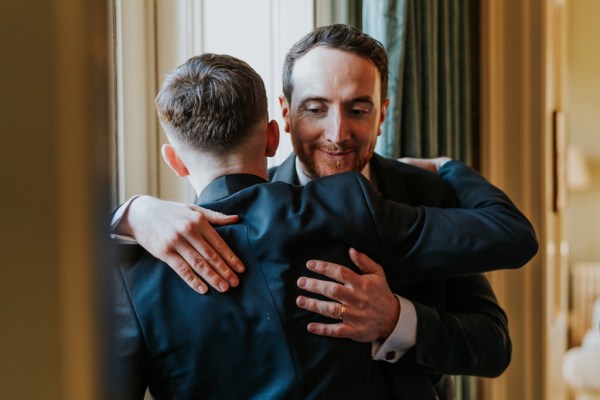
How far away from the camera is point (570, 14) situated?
6.92 metres

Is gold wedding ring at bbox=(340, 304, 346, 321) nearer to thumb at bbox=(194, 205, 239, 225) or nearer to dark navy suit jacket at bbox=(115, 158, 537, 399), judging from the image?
dark navy suit jacket at bbox=(115, 158, 537, 399)

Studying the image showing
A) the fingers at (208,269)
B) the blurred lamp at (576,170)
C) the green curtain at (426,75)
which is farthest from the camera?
the blurred lamp at (576,170)

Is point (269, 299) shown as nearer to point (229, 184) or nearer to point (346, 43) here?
point (229, 184)

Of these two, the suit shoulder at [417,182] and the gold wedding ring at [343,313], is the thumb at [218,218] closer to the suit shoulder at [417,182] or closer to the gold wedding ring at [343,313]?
the gold wedding ring at [343,313]

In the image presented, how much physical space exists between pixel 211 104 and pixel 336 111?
1.46 ft

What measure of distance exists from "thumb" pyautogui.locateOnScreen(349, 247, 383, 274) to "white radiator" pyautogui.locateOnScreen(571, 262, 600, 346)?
19.7 feet

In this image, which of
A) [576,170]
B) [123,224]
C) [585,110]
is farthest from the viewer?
[585,110]

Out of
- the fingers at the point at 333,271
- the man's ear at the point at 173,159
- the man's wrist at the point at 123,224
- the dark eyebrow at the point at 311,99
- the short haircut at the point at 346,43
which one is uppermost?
the short haircut at the point at 346,43

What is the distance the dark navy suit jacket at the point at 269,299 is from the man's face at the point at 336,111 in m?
0.40

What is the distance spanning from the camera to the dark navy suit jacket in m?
0.96

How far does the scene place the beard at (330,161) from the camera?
55.2 inches

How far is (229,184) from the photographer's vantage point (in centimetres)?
103

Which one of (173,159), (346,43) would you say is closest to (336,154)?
(346,43)

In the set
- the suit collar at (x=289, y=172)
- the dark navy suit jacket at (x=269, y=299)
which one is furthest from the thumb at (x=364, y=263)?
the suit collar at (x=289, y=172)
